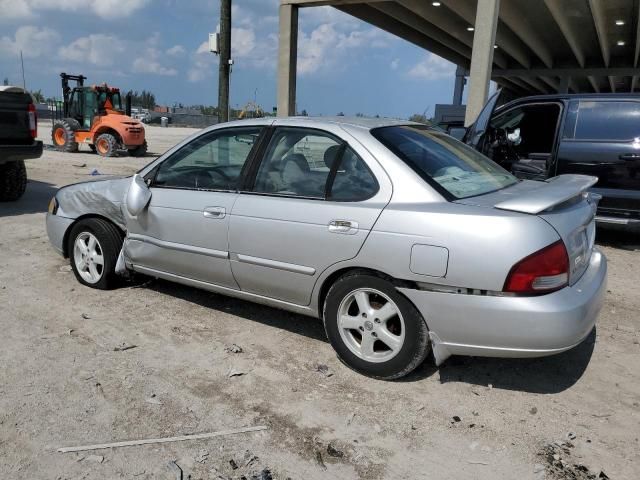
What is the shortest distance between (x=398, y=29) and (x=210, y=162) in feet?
58.8

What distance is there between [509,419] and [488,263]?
884mm

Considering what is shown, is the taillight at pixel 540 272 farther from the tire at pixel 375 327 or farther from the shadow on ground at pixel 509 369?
the shadow on ground at pixel 509 369

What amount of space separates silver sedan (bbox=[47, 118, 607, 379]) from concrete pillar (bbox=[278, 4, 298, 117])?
11.2m

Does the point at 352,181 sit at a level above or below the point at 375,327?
above

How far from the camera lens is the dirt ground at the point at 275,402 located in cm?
251

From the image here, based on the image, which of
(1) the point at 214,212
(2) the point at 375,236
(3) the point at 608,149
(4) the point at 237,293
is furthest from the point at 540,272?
(3) the point at 608,149

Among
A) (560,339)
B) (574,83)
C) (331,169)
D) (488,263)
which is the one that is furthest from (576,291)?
(574,83)

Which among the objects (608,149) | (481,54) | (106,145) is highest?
(481,54)

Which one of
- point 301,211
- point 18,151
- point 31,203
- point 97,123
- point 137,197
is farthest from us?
point 97,123

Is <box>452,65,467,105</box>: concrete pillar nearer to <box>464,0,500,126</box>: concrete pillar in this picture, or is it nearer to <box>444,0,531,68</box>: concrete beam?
<box>444,0,531,68</box>: concrete beam

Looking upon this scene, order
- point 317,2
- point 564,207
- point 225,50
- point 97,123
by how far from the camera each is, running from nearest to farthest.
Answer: point 564,207, point 225,50, point 317,2, point 97,123

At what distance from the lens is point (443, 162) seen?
3.54 meters

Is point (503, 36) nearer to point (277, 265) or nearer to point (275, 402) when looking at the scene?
point (277, 265)

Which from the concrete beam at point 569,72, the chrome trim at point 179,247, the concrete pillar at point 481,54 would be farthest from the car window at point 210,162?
the concrete beam at point 569,72
